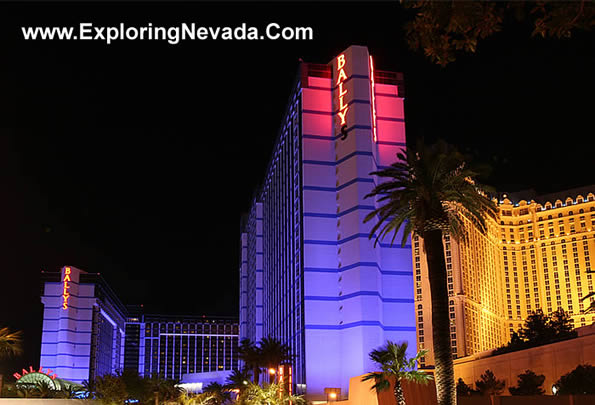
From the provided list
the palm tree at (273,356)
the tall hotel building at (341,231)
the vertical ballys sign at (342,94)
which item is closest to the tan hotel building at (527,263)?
the tall hotel building at (341,231)

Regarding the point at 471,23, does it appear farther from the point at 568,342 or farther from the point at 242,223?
the point at 242,223

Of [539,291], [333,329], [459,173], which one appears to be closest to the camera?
[459,173]

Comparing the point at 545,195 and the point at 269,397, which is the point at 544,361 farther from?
the point at 545,195

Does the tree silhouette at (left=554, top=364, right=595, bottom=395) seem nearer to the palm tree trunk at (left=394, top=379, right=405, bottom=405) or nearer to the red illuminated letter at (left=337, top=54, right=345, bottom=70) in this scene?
the palm tree trunk at (left=394, top=379, right=405, bottom=405)

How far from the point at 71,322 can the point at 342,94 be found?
9125cm

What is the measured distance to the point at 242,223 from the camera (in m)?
154

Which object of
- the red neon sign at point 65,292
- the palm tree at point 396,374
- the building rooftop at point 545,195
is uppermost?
the building rooftop at point 545,195

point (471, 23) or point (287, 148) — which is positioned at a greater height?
point (287, 148)

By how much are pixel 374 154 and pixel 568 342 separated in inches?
1212

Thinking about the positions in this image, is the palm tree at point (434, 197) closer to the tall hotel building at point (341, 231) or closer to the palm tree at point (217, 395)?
the palm tree at point (217, 395)

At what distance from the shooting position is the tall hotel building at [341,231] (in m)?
70.6

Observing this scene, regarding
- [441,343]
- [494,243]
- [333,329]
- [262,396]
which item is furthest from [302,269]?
[494,243]

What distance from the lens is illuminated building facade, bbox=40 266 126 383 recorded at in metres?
138

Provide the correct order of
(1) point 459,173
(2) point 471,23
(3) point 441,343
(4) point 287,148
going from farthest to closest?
1. (4) point 287,148
2. (1) point 459,173
3. (3) point 441,343
4. (2) point 471,23
